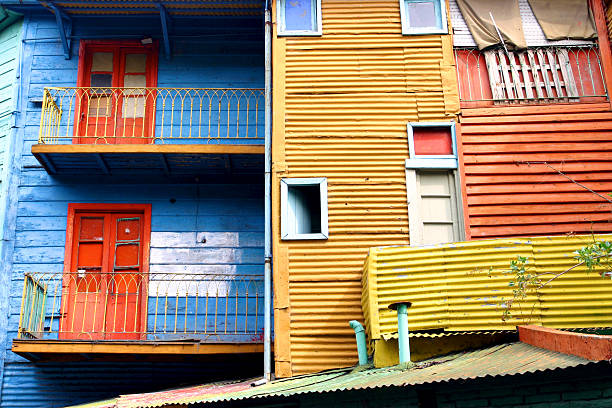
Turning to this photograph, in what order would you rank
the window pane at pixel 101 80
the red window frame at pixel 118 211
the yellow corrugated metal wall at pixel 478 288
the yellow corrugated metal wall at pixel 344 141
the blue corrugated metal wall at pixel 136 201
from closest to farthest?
the yellow corrugated metal wall at pixel 478 288 → the yellow corrugated metal wall at pixel 344 141 → the blue corrugated metal wall at pixel 136 201 → the red window frame at pixel 118 211 → the window pane at pixel 101 80

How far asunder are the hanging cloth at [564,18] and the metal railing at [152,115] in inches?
203

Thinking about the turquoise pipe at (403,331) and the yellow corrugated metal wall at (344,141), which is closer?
the turquoise pipe at (403,331)

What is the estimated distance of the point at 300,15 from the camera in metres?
12.9

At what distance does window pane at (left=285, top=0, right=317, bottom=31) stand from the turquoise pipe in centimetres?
565

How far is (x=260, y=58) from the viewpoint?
572 inches

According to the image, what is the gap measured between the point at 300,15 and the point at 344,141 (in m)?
2.51

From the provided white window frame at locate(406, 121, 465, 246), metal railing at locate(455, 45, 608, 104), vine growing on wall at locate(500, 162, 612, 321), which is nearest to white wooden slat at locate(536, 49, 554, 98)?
metal railing at locate(455, 45, 608, 104)

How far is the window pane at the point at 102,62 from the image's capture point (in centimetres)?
1459

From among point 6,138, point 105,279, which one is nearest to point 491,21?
point 105,279

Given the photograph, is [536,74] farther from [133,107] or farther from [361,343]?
[133,107]

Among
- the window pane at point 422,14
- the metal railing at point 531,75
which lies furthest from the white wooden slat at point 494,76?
the window pane at point 422,14

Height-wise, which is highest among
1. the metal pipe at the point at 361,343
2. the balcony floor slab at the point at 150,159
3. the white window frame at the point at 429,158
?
the balcony floor slab at the point at 150,159

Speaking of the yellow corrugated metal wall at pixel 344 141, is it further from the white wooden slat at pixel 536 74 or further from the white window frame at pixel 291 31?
the white wooden slat at pixel 536 74

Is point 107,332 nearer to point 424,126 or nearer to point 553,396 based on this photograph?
point 424,126
